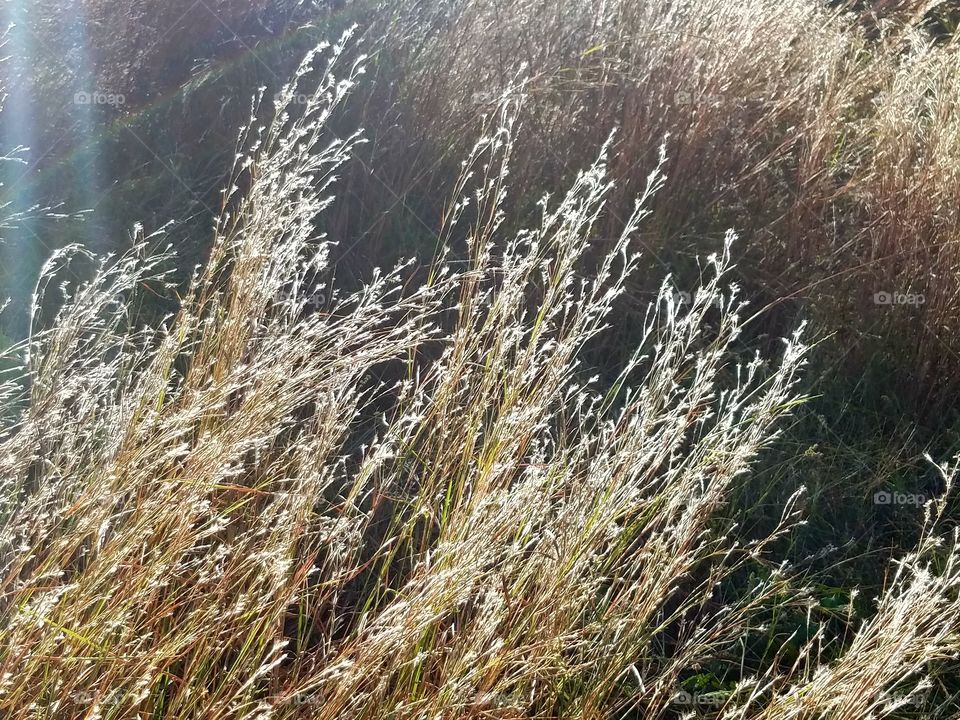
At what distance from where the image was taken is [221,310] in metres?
2.14

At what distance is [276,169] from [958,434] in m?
2.28

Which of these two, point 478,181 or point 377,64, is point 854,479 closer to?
point 478,181

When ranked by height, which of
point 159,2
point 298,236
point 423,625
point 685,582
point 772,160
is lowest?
point 685,582

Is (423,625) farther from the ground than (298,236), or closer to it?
closer to it

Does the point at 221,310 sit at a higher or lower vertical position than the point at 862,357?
higher

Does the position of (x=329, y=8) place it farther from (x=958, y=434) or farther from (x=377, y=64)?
(x=958, y=434)

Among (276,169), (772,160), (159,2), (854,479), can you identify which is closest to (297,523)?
(276,169)

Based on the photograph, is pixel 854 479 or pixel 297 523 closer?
pixel 297 523

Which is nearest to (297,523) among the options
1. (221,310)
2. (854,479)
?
(221,310)

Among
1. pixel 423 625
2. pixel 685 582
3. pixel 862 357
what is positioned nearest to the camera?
pixel 423 625

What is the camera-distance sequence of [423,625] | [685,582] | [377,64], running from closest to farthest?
[423,625], [685,582], [377,64]

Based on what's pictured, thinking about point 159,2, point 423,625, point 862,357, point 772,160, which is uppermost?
point 159,2

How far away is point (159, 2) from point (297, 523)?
10.3 ft

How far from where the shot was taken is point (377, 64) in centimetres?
364
